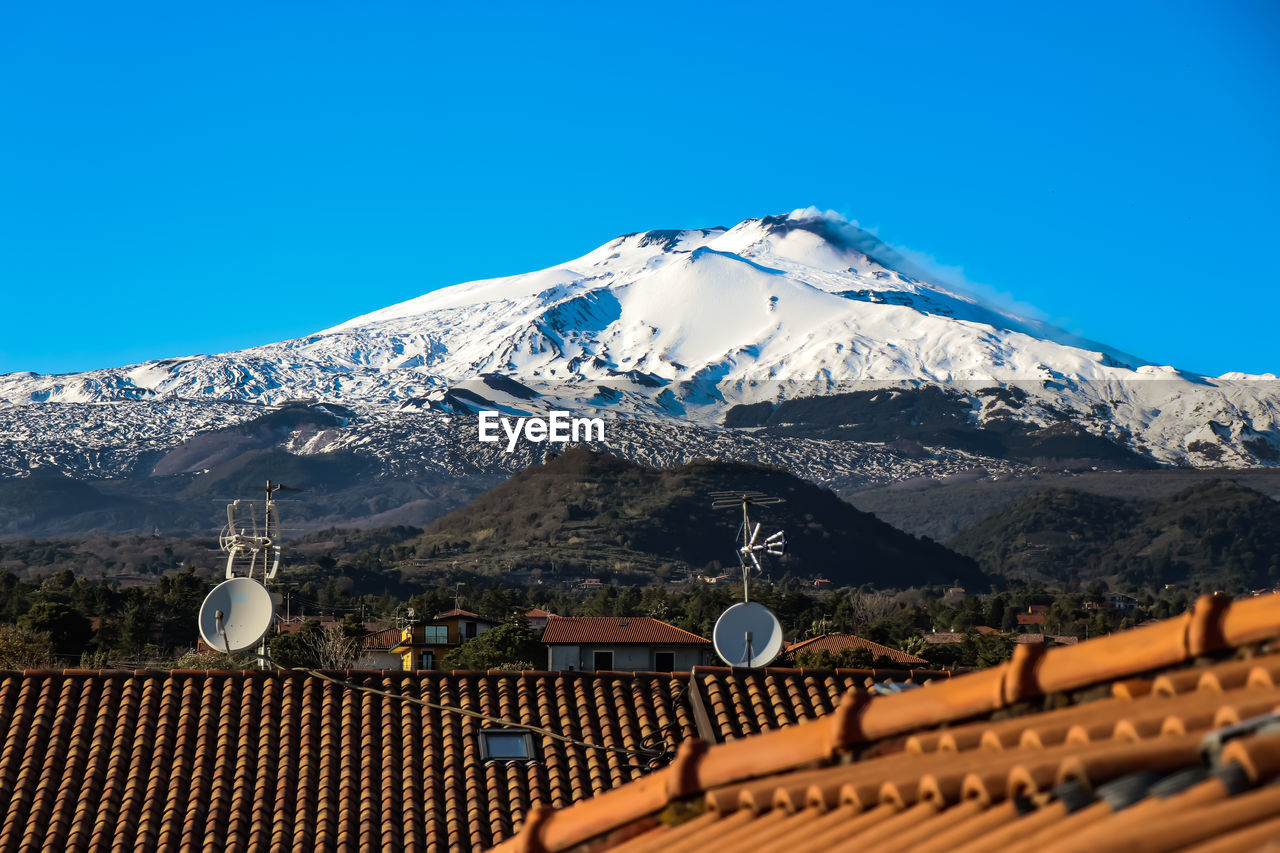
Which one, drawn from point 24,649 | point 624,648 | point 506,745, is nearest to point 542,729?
point 506,745

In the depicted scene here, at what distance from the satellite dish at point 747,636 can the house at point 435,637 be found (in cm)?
3253

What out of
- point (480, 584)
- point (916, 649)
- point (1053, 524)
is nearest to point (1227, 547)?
point (1053, 524)

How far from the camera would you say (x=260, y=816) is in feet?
→ 36.1

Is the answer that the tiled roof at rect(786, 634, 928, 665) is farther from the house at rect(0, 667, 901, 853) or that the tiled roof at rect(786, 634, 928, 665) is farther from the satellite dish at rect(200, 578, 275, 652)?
the house at rect(0, 667, 901, 853)

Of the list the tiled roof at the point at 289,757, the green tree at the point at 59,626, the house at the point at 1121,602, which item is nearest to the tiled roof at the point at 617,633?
the green tree at the point at 59,626

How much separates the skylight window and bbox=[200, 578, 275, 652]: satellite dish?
2.95 m

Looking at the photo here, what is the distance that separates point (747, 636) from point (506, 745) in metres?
3.96

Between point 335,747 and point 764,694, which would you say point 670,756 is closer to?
point 764,694

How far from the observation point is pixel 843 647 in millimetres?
46062

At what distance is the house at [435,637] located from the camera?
51094 mm

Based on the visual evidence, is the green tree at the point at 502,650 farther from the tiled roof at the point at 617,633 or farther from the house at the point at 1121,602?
the house at the point at 1121,602

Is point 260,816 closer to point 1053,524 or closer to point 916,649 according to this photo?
point 916,649

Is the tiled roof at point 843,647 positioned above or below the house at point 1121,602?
below

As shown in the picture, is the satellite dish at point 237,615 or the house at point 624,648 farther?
the house at point 624,648
